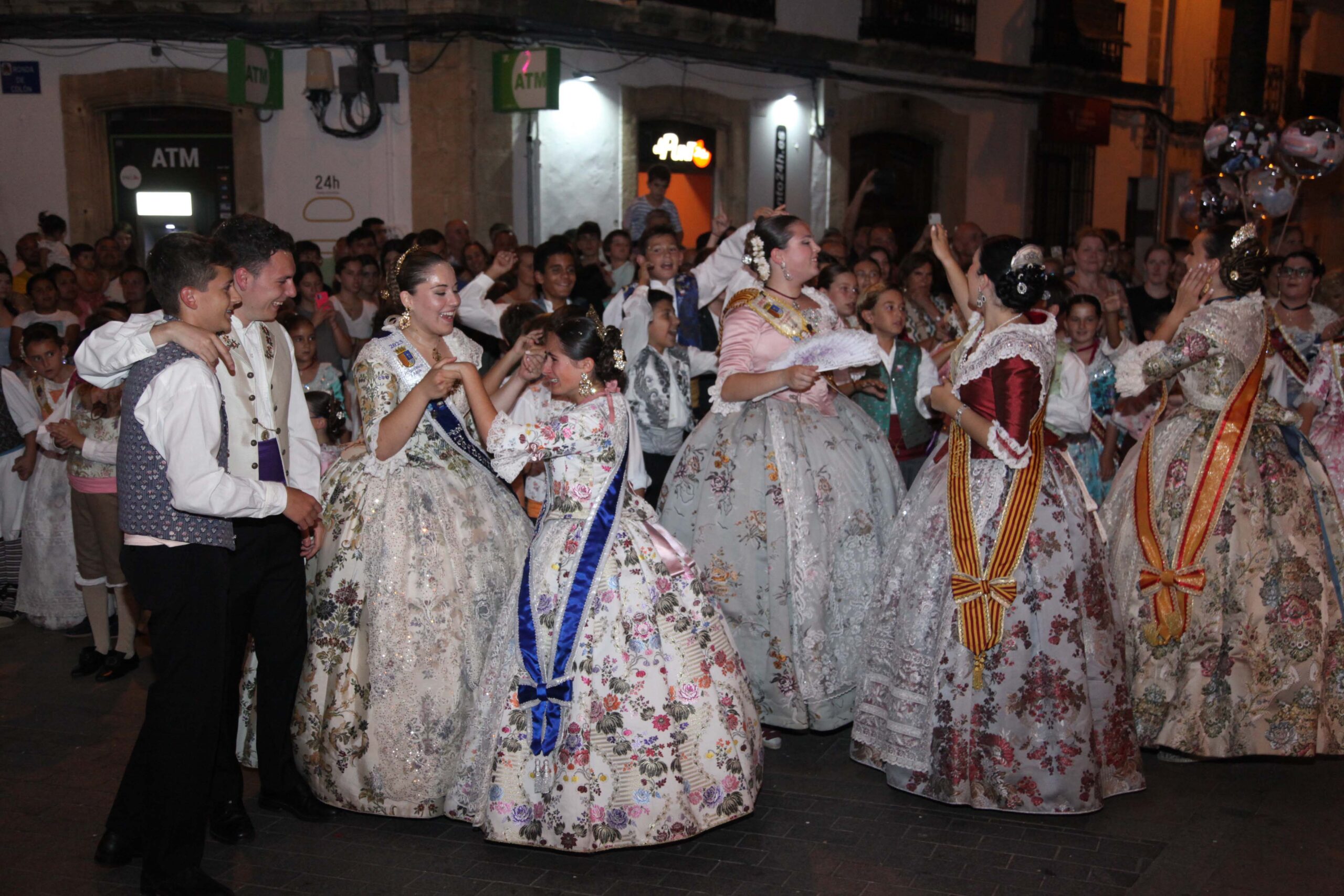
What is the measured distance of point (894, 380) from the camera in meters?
6.73

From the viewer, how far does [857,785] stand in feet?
15.7

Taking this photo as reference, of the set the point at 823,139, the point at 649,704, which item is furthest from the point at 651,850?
the point at 823,139

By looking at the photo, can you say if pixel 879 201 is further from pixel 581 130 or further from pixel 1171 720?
pixel 1171 720

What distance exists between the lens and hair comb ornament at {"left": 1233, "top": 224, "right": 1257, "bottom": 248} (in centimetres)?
510

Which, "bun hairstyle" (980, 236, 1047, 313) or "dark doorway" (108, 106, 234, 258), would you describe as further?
"dark doorway" (108, 106, 234, 258)

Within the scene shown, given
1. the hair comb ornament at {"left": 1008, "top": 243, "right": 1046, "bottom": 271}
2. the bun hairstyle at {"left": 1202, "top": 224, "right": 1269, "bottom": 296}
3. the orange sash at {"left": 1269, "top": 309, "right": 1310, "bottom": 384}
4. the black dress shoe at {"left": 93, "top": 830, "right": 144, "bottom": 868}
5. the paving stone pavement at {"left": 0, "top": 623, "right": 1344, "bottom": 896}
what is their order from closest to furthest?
1. the paving stone pavement at {"left": 0, "top": 623, "right": 1344, "bottom": 896}
2. the black dress shoe at {"left": 93, "top": 830, "right": 144, "bottom": 868}
3. the hair comb ornament at {"left": 1008, "top": 243, "right": 1046, "bottom": 271}
4. the bun hairstyle at {"left": 1202, "top": 224, "right": 1269, "bottom": 296}
5. the orange sash at {"left": 1269, "top": 309, "right": 1310, "bottom": 384}

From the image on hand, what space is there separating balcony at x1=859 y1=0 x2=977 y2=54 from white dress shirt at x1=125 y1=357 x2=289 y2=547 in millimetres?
14208

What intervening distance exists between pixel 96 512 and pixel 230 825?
253 centimetres

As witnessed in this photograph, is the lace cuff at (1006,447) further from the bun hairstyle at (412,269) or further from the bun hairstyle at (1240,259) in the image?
the bun hairstyle at (412,269)

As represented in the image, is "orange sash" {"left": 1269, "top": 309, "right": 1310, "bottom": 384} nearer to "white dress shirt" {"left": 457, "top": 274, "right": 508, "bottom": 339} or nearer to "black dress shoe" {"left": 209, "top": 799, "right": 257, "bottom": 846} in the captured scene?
"white dress shirt" {"left": 457, "top": 274, "right": 508, "bottom": 339}

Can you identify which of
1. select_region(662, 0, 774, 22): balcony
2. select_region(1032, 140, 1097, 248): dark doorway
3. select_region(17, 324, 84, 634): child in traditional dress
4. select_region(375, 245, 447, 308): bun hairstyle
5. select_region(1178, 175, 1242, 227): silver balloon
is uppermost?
select_region(662, 0, 774, 22): balcony

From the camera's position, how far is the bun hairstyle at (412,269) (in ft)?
15.0

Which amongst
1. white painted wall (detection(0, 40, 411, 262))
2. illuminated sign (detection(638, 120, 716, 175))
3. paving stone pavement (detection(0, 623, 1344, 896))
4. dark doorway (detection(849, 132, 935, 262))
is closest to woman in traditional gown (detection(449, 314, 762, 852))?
paving stone pavement (detection(0, 623, 1344, 896))

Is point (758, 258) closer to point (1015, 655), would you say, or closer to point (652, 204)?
point (1015, 655)
